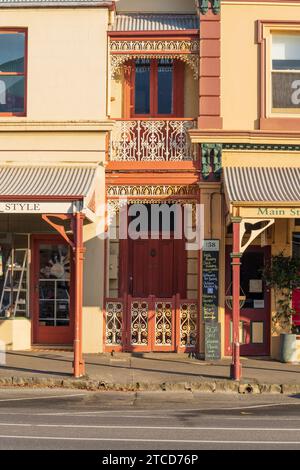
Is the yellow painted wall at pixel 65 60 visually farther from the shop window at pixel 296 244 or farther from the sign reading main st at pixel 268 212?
the shop window at pixel 296 244

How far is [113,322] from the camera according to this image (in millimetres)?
18266

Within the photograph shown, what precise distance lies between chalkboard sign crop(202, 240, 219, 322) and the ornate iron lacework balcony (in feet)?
6.55

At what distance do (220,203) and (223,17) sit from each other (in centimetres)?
397

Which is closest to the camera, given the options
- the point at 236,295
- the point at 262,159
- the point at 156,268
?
the point at 236,295

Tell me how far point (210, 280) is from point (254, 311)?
122 centimetres

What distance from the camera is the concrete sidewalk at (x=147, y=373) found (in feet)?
48.8

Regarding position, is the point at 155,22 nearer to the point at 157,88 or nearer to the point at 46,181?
the point at 157,88

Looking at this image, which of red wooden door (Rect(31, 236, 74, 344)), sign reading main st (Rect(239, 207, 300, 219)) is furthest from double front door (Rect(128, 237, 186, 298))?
sign reading main st (Rect(239, 207, 300, 219))

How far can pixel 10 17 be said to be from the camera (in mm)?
18375

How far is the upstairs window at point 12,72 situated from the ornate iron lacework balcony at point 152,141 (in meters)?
2.18

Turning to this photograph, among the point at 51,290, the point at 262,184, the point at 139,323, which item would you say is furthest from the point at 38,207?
the point at 262,184

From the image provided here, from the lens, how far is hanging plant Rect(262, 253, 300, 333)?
17.7 m

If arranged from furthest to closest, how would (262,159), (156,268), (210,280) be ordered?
(156,268) → (262,159) → (210,280)

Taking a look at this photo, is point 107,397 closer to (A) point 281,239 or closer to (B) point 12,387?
(B) point 12,387
